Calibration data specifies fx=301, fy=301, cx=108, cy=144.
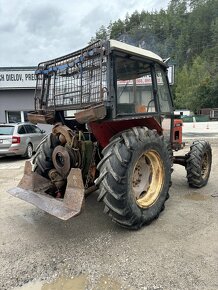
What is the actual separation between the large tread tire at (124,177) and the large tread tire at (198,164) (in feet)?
6.06

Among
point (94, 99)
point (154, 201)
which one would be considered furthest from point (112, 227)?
point (94, 99)

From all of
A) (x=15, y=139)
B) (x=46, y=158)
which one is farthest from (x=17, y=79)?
(x=46, y=158)

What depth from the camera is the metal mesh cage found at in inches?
154

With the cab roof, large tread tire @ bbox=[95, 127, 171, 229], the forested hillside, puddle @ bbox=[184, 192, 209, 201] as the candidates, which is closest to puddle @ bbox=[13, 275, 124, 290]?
large tread tire @ bbox=[95, 127, 171, 229]

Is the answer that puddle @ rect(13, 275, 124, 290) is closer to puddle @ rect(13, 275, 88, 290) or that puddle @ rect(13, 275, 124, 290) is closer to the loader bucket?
puddle @ rect(13, 275, 88, 290)

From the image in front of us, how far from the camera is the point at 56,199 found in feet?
13.4

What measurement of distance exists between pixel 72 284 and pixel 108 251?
70cm

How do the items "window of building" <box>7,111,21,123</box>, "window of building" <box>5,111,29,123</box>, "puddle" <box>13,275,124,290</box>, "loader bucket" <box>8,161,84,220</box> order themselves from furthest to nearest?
"window of building" <box>7,111,21,123</box> → "window of building" <box>5,111,29,123</box> → "loader bucket" <box>8,161,84,220</box> → "puddle" <box>13,275,124,290</box>

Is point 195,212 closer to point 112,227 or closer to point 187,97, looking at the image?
point 112,227

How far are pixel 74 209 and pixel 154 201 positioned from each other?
1.28m

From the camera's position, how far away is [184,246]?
3625 mm

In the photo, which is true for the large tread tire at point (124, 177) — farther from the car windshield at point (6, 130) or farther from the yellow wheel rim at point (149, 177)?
the car windshield at point (6, 130)

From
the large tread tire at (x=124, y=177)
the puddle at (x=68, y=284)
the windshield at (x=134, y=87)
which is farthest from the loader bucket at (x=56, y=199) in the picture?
the windshield at (x=134, y=87)

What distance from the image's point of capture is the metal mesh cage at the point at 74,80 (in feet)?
12.8
